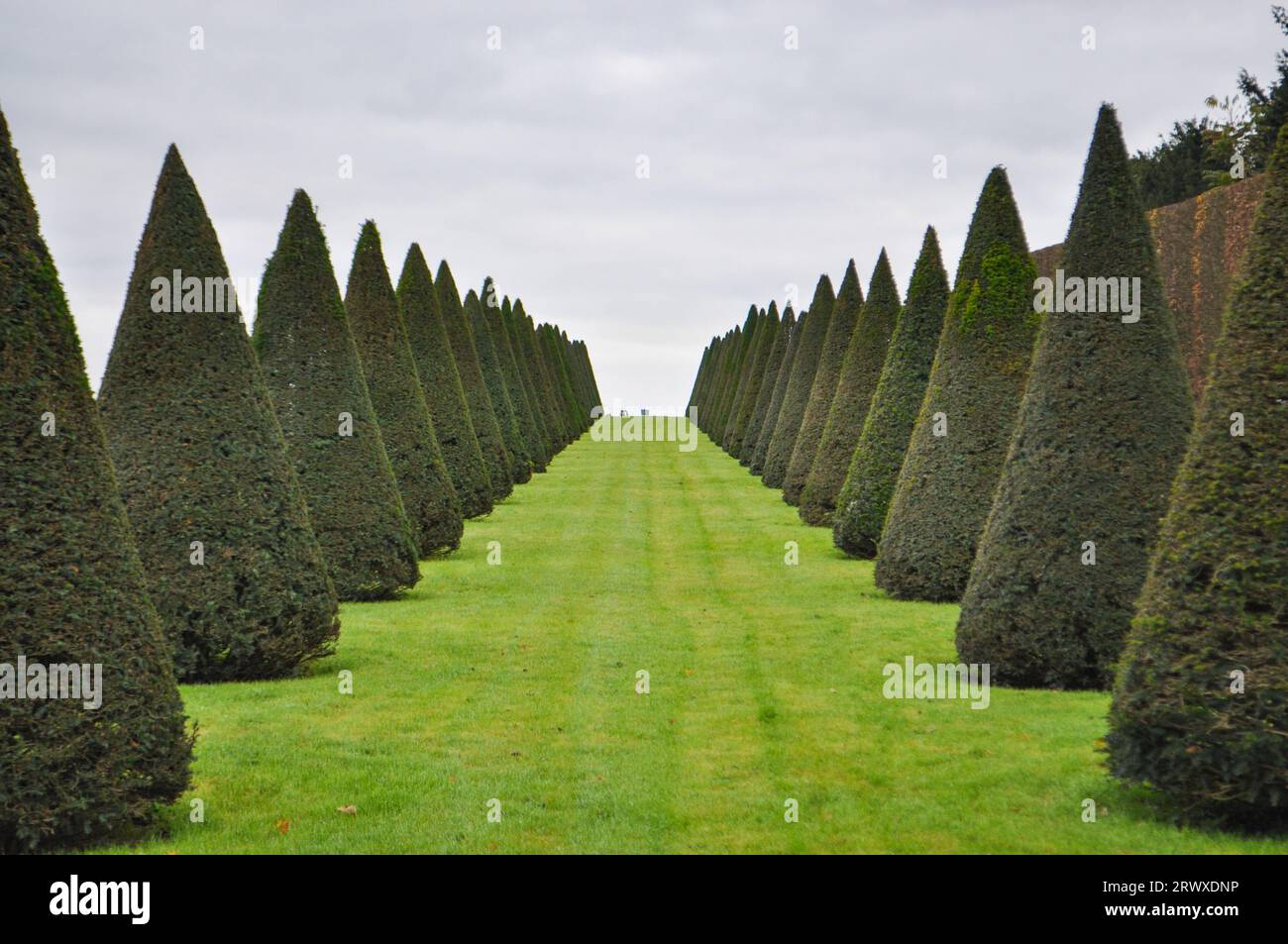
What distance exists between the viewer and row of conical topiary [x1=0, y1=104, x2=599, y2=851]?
26.6ft

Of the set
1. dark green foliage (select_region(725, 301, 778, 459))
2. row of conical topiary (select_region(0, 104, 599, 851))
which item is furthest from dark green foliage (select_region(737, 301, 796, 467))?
row of conical topiary (select_region(0, 104, 599, 851))

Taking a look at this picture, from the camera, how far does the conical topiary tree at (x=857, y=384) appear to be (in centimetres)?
2789

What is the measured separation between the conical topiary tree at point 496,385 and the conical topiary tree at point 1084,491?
1031 inches

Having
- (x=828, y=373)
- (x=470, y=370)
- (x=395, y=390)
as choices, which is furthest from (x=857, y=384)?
(x=470, y=370)

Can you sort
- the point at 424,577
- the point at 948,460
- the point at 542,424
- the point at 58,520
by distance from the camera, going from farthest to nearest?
the point at 542,424
the point at 424,577
the point at 948,460
the point at 58,520

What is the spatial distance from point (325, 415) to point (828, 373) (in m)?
17.0

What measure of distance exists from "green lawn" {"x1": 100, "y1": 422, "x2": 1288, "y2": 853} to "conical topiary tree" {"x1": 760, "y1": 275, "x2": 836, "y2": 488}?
702 inches

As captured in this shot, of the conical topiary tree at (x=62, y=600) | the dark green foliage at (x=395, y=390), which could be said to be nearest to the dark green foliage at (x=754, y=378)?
A: the dark green foliage at (x=395, y=390)

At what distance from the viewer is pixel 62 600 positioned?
26.9ft

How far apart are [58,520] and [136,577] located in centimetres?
72

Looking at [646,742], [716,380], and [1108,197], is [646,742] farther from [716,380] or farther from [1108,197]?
[716,380]
